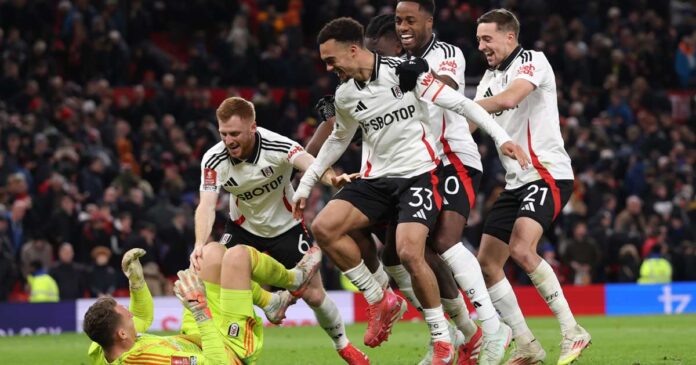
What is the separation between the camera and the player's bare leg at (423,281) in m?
9.08

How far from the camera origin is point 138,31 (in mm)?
23875

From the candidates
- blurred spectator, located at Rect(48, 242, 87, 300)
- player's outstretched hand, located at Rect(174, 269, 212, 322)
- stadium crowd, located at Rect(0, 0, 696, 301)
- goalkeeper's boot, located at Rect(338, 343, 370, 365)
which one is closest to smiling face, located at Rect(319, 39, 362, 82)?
player's outstretched hand, located at Rect(174, 269, 212, 322)

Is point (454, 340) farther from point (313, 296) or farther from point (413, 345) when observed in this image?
point (413, 345)

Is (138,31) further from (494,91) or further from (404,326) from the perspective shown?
(494,91)

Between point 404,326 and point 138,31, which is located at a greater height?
point 138,31

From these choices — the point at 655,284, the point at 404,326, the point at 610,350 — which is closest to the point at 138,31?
the point at 404,326

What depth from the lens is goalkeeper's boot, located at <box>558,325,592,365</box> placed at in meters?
9.57

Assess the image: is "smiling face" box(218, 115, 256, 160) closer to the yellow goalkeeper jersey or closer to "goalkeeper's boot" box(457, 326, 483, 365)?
the yellow goalkeeper jersey

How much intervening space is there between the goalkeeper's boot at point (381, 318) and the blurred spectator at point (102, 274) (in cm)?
925

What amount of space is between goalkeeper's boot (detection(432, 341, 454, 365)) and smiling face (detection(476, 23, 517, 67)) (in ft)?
8.28

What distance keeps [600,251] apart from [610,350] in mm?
9665

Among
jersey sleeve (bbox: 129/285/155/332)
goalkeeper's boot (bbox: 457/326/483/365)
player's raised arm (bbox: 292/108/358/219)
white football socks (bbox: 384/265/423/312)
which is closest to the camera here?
jersey sleeve (bbox: 129/285/155/332)

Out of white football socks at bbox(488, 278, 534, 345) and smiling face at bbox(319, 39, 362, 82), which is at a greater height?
smiling face at bbox(319, 39, 362, 82)

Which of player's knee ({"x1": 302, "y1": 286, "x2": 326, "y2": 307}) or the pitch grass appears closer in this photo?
player's knee ({"x1": 302, "y1": 286, "x2": 326, "y2": 307})
